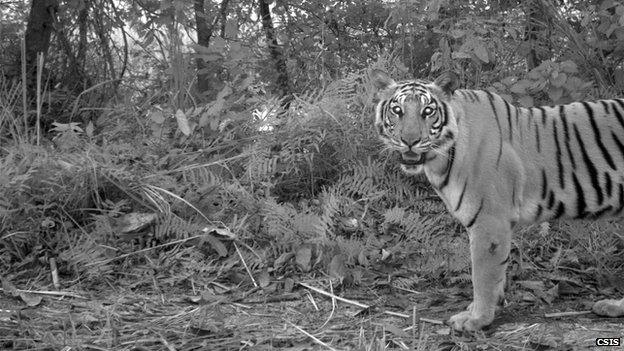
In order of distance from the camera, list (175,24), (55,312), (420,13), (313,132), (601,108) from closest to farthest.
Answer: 1. (55,312)
2. (601,108)
3. (313,132)
4. (420,13)
5. (175,24)

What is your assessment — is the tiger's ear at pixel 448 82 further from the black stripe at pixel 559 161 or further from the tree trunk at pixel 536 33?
the tree trunk at pixel 536 33

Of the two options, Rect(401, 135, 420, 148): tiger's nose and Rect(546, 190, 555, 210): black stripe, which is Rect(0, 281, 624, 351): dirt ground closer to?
Rect(546, 190, 555, 210): black stripe

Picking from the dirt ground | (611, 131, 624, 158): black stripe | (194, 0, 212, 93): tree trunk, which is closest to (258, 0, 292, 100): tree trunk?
(194, 0, 212, 93): tree trunk

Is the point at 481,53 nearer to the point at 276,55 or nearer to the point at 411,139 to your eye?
the point at 411,139

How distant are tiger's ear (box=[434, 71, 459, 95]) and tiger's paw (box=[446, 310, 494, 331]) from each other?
1.16m

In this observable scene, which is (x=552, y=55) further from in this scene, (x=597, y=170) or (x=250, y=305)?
(x=250, y=305)

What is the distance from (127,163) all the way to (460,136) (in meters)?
2.40

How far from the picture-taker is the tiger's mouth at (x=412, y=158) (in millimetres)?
4031

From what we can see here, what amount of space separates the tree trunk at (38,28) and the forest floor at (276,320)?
371 cm

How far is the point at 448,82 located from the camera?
13.5ft

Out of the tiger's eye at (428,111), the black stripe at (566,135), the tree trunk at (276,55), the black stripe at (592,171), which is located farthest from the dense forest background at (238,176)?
the tiger's eye at (428,111)

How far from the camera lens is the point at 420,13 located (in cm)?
648

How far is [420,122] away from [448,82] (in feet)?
0.92

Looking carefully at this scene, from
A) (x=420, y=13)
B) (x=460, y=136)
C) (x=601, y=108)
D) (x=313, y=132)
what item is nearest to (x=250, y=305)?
(x=460, y=136)
